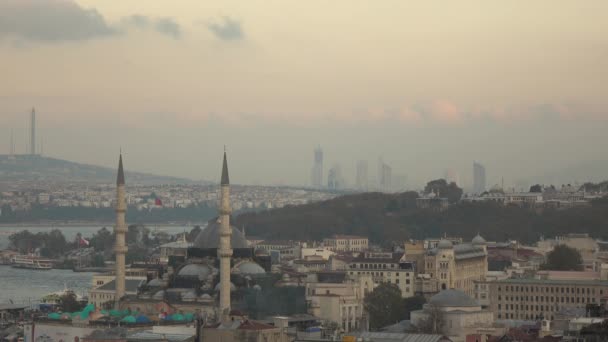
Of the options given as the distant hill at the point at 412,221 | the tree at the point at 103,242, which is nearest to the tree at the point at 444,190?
the distant hill at the point at 412,221

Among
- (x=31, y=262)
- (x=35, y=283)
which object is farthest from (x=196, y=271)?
(x=31, y=262)

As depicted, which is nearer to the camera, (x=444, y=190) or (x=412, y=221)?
(x=412, y=221)

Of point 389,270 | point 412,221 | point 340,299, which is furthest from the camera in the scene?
point 412,221

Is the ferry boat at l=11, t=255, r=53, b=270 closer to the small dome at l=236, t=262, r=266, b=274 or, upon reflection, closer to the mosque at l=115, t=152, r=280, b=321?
the mosque at l=115, t=152, r=280, b=321

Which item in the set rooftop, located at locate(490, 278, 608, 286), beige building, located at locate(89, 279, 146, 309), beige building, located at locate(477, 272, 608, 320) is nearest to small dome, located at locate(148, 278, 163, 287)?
beige building, located at locate(89, 279, 146, 309)

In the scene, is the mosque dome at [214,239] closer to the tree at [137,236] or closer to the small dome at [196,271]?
the small dome at [196,271]

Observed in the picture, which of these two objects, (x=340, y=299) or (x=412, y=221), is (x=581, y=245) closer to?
(x=412, y=221)
